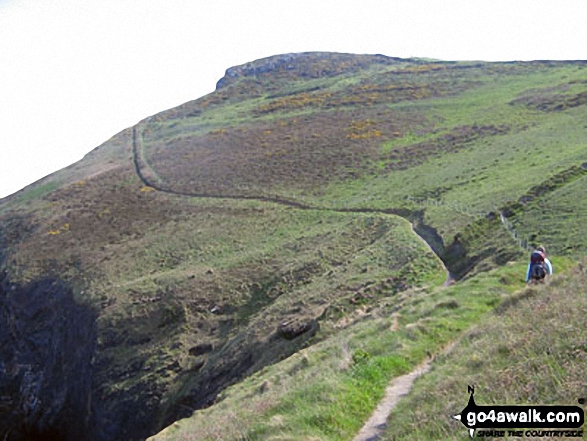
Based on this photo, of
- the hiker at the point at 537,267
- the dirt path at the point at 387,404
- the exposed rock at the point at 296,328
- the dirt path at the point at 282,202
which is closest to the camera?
the dirt path at the point at 387,404

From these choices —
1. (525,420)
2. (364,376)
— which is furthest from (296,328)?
(525,420)

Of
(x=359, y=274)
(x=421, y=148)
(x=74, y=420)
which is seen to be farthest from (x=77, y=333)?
(x=421, y=148)

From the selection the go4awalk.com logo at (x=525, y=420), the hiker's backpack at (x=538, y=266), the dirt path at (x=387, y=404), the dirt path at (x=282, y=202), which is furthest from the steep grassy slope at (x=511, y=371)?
the dirt path at (x=282, y=202)

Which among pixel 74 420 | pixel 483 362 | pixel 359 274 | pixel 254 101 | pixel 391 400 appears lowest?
pixel 74 420

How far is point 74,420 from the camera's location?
132 feet

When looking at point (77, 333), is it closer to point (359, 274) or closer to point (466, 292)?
point (359, 274)

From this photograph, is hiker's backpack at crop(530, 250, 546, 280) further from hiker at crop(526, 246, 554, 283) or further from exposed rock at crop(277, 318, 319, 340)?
exposed rock at crop(277, 318, 319, 340)

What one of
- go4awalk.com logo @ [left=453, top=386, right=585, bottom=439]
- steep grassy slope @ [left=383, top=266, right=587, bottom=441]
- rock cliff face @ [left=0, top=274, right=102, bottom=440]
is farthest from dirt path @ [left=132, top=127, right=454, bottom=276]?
rock cliff face @ [left=0, top=274, right=102, bottom=440]

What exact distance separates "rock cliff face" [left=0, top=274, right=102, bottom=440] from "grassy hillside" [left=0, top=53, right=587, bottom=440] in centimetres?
23

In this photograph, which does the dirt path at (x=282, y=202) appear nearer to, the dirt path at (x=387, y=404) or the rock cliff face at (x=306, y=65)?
the dirt path at (x=387, y=404)

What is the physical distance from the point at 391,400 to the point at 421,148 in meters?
60.4

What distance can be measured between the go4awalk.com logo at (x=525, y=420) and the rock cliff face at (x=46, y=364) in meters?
32.4

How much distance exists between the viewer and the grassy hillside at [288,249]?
18.8 meters

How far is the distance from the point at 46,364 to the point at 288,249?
20.2 m
